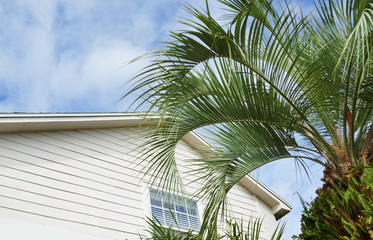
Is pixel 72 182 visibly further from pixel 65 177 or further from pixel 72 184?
pixel 65 177

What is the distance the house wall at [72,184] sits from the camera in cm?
645

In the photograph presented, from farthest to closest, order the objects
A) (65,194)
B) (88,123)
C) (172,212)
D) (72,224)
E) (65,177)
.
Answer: (88,123) < (172,212) < (65,177) < (65,194) < (72,224)

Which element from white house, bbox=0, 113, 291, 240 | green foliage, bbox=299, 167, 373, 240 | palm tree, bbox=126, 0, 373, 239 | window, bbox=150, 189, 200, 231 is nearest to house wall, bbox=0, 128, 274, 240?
white house, bbox=0, 113, 291, 240

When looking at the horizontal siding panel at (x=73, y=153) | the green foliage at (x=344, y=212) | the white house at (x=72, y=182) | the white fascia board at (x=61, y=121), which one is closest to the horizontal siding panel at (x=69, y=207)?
the white house at (x=72, y=182)

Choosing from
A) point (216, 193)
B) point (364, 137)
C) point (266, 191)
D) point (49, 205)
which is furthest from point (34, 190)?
point (266, 191)

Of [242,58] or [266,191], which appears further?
[266,191]

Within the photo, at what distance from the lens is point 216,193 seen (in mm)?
5895

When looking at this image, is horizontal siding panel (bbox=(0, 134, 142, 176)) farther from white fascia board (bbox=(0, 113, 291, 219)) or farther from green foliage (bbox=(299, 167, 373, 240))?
green foliage (bbox=(299, 167, 373, 240))

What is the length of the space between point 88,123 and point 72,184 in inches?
54.6

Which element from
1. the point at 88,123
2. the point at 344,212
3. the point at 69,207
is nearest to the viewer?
the point at 344,212

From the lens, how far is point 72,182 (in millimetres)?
7184

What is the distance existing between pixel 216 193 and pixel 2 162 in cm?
328

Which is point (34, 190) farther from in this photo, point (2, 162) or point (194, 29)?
point (194, 29)

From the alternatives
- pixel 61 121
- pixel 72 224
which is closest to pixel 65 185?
pixel 72 224
